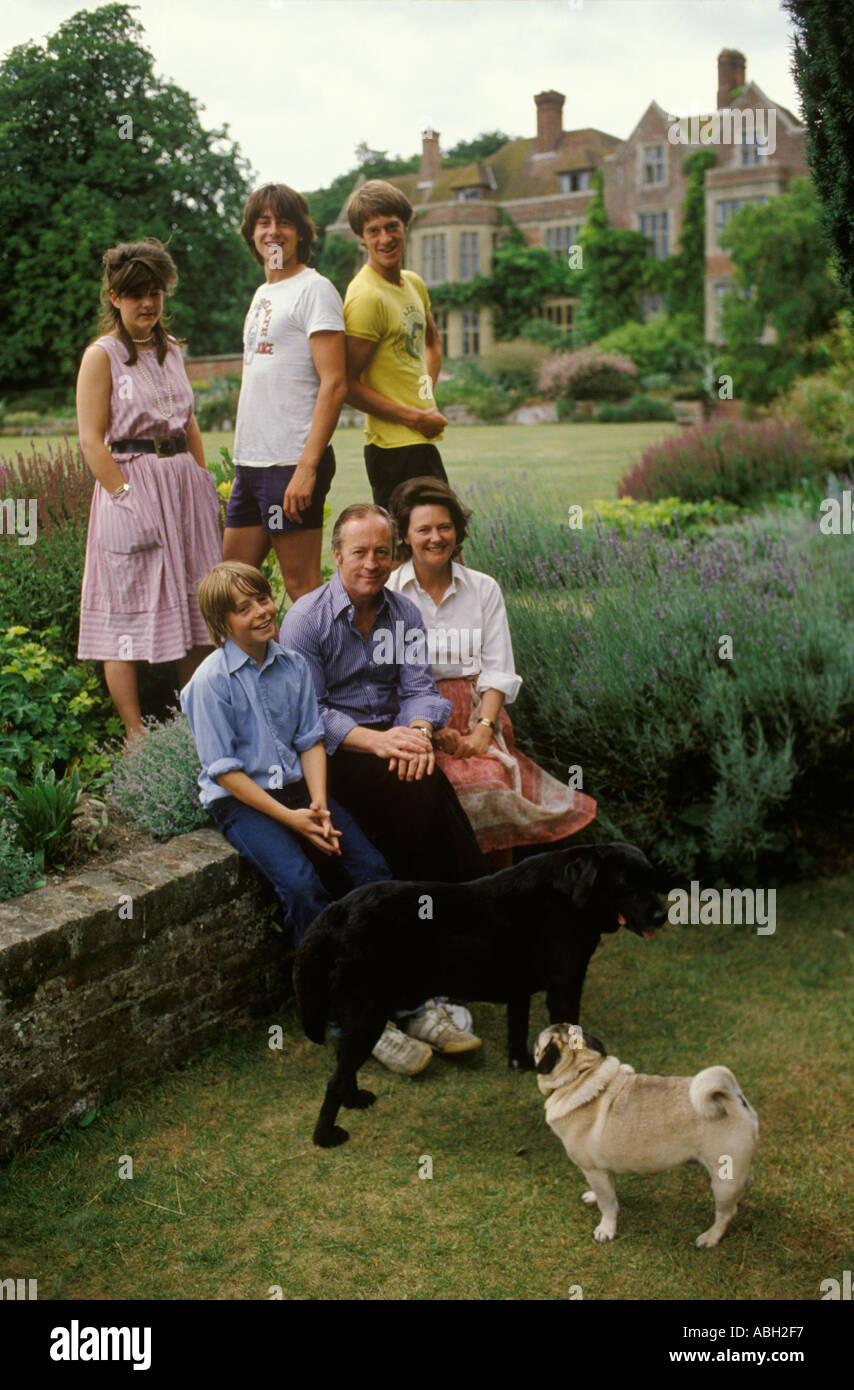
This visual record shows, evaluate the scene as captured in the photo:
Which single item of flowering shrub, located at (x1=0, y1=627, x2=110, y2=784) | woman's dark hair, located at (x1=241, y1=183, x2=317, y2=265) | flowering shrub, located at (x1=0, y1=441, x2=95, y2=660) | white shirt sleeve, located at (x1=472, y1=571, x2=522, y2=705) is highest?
woman's dark hair, located at (x1=241, y1=183, x2=317, y2=265)

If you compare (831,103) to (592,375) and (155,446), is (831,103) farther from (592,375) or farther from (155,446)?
(592,375)

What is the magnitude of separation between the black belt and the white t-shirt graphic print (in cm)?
28

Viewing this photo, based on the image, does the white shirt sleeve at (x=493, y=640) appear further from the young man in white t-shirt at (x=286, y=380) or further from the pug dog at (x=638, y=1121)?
the pug dog at (x=638, y=1121)

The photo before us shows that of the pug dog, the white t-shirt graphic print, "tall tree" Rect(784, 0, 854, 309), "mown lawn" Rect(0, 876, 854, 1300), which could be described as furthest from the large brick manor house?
the pug dog

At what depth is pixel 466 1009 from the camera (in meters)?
4.36

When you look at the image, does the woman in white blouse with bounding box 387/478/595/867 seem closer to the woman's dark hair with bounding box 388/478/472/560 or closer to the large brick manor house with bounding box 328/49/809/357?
the woman's dark hair with bounding box 388/478/472/560

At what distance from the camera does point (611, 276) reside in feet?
108

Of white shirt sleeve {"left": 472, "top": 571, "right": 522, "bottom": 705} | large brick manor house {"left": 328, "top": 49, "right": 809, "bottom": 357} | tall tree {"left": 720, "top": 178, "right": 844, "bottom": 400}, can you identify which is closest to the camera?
white shirt sleeve {"left": 472, "top": 571, "right": 522, "bottom": 705}

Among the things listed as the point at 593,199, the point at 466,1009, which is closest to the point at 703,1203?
the point at 466,1009

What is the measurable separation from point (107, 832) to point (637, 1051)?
2.14 meters

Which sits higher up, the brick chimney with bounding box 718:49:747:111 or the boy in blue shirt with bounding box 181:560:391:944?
the brick chimney with bounding box 718:49:747:111

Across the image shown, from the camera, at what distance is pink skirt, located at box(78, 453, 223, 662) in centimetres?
507

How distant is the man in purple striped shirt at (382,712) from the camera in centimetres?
420

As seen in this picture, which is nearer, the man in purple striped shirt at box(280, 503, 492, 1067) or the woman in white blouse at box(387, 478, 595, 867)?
the man in purple striped shirt at box(280, 503, 492, 1067)
